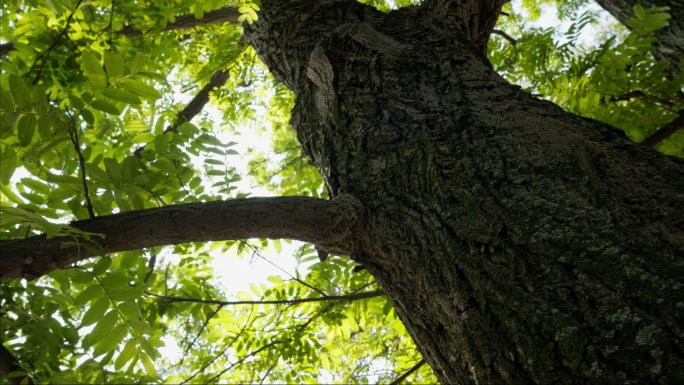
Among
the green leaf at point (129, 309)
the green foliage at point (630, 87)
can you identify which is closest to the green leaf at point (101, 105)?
the green leaf at point (129, 309)

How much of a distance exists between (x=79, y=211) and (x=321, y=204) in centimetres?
85

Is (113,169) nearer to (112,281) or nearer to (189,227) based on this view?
(112,281)

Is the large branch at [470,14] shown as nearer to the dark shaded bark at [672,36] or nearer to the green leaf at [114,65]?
the green leaf at [114,65]

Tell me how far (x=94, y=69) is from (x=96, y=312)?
2.51 feet

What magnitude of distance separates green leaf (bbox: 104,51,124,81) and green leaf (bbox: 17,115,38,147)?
0.85 feet

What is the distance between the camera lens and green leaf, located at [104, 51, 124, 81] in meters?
1.67

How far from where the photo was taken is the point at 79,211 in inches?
70.7

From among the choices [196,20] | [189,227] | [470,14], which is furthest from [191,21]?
[189,227]

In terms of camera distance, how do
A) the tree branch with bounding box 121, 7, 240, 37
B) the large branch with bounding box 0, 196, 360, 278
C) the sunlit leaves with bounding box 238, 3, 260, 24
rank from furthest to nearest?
the tree branch with bounding box 121, 7, 240, 37
the sunlit leaves with bounding box 238, 3, 260, 24
the large branch with bounding box 0, 196, 360, 278

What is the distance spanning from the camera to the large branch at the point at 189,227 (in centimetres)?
148

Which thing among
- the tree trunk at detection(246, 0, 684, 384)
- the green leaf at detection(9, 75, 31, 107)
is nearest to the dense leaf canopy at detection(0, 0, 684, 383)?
the green leaf at detection(9, 75, 31, 107)

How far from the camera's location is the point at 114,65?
1.68 meters

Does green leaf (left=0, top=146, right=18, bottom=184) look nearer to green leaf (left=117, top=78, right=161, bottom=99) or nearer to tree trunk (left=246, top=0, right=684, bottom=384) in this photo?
green leaf (left=117, top=78, right=161, bottom=99)

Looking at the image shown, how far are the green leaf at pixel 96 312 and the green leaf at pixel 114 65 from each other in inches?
28.3
